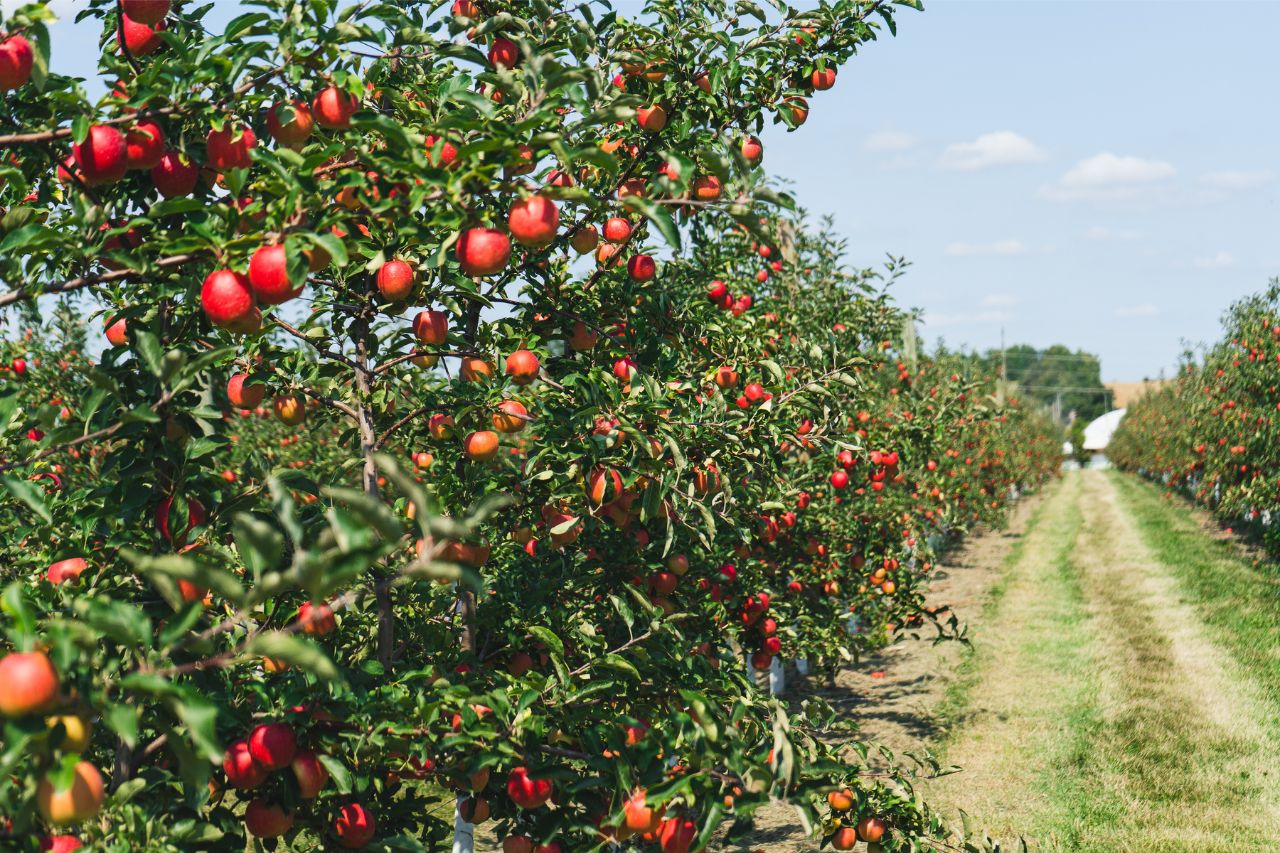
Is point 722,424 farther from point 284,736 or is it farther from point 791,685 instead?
point 791,685

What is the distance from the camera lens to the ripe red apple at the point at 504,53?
11.7 ft

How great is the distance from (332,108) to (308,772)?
172 cm

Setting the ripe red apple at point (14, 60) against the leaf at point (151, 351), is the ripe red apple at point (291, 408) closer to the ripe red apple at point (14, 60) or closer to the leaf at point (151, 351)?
the leaf at point (151, 351)

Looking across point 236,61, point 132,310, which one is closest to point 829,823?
point 132,310

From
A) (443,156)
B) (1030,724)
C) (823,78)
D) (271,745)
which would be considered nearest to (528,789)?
(271,745)

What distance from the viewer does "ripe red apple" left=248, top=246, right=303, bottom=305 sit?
2.14 metres

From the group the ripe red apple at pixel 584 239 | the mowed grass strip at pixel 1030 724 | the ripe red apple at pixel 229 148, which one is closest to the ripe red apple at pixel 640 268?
the ripe red apple at pixel 584 239

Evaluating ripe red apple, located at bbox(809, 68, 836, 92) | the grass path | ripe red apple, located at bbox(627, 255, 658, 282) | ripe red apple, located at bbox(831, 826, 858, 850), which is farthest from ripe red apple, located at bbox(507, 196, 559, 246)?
the grass path

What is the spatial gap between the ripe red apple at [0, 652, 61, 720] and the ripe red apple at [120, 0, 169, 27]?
1.68 meters

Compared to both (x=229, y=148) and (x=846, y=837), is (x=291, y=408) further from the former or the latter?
(x=846, y=837)

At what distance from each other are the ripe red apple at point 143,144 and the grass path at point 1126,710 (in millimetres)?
6444

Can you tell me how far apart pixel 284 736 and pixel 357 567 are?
1.12 metres

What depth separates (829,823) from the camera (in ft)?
12.6

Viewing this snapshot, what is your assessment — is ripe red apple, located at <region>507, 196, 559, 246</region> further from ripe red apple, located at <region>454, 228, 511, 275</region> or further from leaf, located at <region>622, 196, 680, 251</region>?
leaf, located at <region>622, 196, 680, 251</region>
